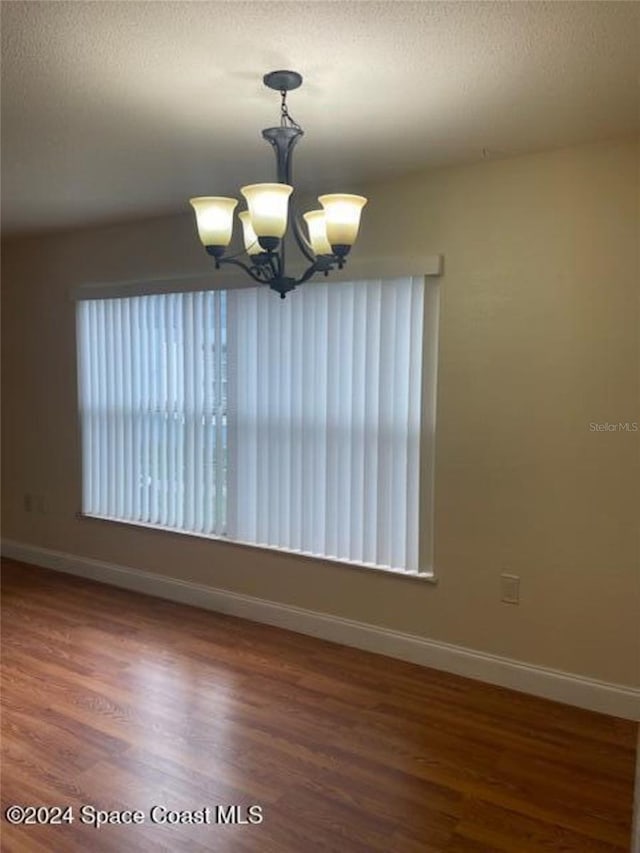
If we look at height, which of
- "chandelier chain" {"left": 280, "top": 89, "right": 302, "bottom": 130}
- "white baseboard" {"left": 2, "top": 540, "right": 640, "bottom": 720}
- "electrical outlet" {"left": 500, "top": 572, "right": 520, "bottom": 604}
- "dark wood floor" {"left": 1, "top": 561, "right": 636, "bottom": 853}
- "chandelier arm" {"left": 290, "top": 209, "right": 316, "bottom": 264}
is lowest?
"dark wood floor" {"left": 1, "top": 561, "right": 636, "bottom": 853}

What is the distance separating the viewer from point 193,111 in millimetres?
2279

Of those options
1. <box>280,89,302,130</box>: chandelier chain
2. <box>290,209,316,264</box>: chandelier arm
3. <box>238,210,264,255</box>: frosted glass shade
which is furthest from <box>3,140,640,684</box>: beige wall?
<box>238,210,264,255</box>: frosted glass shade

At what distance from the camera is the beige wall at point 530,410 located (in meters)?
2.64

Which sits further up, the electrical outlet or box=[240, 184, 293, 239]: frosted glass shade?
box=[240, 184, 293, 239]: frosted glass shade

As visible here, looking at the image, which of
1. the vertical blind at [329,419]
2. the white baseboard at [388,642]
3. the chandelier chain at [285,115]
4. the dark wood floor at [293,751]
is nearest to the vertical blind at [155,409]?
the vertical blind at [329,419]

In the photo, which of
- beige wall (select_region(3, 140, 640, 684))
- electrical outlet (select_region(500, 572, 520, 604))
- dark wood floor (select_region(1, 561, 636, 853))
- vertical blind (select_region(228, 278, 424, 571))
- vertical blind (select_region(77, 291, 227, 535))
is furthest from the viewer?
vertical blind (select_region(77, 291, 227, 535))

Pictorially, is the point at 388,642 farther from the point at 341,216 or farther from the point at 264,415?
the point at 341,216

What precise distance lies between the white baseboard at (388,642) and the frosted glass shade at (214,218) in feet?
6.98

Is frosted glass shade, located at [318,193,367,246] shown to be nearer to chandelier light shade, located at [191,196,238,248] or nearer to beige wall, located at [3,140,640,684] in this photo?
chandelier light shade, located at [191,196,238,248]

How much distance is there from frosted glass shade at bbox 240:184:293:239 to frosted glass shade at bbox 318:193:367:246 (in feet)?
0.45

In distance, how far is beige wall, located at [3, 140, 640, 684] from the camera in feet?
8.66

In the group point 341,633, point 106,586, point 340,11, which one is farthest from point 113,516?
point 340,11

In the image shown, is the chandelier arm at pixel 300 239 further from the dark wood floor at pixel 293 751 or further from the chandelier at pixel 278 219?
the dark wood floor at pixel 293 751

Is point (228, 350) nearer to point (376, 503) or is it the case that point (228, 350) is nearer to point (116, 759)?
point (376, 503)
